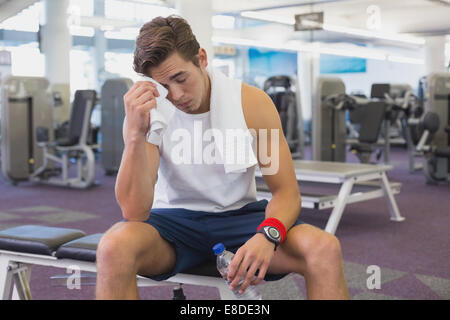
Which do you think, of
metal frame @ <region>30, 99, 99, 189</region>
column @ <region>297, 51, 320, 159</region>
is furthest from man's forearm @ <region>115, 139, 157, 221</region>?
column @ <region>297, 51, 320, 159</region>

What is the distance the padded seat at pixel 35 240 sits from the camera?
1.66 meters

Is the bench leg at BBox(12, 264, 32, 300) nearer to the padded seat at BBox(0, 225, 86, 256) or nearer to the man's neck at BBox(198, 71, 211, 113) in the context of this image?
the padded seat at BBox(0, 225, 86, 256)

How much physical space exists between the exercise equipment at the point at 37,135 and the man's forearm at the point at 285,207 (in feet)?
15.3

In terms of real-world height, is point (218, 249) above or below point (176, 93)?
below

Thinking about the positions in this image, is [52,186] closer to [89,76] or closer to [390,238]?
[390,238]

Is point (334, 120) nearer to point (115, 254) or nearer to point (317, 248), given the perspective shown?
point (317, 248)

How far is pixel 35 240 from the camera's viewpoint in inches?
66.0

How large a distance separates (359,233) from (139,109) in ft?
8.84

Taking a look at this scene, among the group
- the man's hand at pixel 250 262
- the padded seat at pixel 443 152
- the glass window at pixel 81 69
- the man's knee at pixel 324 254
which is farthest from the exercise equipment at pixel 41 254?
the glass window at pixel 81 69

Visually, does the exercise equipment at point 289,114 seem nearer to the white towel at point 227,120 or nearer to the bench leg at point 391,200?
the bench leg at point 391,200

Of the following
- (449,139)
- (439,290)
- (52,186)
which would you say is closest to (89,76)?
(52,186)

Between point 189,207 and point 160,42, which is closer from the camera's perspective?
point 160,42

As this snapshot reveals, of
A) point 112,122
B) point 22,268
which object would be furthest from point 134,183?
point 112,122

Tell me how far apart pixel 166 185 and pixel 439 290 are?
5.19ft
